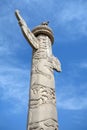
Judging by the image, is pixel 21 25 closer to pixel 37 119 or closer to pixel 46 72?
pixel 46 72

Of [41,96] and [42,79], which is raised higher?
[42,79]

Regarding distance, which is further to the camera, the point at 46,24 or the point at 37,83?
the point at 46,24

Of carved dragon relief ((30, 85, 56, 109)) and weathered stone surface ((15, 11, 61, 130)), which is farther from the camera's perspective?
carved dragon relief ((30, 85, 56, 109))

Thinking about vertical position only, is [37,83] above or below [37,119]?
above

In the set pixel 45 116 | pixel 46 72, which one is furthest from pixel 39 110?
pixel 46 72

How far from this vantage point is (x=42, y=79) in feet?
33.5

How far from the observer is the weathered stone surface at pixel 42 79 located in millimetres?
8949

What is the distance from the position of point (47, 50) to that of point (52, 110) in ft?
11.0

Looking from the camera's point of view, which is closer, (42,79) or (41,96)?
(41,96)

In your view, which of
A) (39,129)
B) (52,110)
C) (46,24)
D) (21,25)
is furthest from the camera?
(46,24)

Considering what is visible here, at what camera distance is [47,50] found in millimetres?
11734

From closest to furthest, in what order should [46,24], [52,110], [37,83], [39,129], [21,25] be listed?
[39,129]
[52,110]
[37,83]
[21,25]
[46,24]

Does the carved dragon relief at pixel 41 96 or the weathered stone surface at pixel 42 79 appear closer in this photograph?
the weathered stone surface at pixel 42 79

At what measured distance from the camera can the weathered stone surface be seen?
29.4ft
